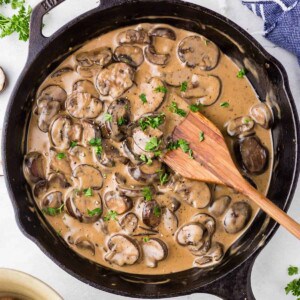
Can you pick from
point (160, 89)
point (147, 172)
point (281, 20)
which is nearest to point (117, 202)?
point (147, 172)

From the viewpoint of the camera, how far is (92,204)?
4062 mm

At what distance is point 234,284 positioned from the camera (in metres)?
3.77

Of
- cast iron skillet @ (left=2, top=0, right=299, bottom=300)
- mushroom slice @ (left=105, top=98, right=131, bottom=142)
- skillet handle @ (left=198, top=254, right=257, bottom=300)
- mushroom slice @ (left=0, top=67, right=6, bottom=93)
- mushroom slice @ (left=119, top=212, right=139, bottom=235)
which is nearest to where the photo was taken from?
skillet handle @ (left=198, top=254, right=257, bottom=300)

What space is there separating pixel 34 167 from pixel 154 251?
90cm

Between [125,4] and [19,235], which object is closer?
[125,4]

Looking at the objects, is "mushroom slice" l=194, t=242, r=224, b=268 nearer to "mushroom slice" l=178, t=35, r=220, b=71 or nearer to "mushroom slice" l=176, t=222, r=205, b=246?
"mushroom slice" l=176, t=222, r=205, b=246

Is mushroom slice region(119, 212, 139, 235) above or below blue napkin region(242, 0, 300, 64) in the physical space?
below

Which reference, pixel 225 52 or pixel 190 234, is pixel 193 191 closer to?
pixel 190 234

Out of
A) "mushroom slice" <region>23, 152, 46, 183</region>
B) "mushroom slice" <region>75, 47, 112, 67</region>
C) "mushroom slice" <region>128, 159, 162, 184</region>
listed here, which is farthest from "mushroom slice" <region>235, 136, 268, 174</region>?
"mushroom slice" <region>23, 152, 46, 183</region>

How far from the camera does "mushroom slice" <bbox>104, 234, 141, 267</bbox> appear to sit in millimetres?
4051

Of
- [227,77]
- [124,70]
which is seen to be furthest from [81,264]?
[227,77]

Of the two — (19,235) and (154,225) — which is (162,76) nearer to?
(154,225)

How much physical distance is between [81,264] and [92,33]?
1.44 meters

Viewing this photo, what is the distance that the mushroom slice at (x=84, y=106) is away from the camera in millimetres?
4023
